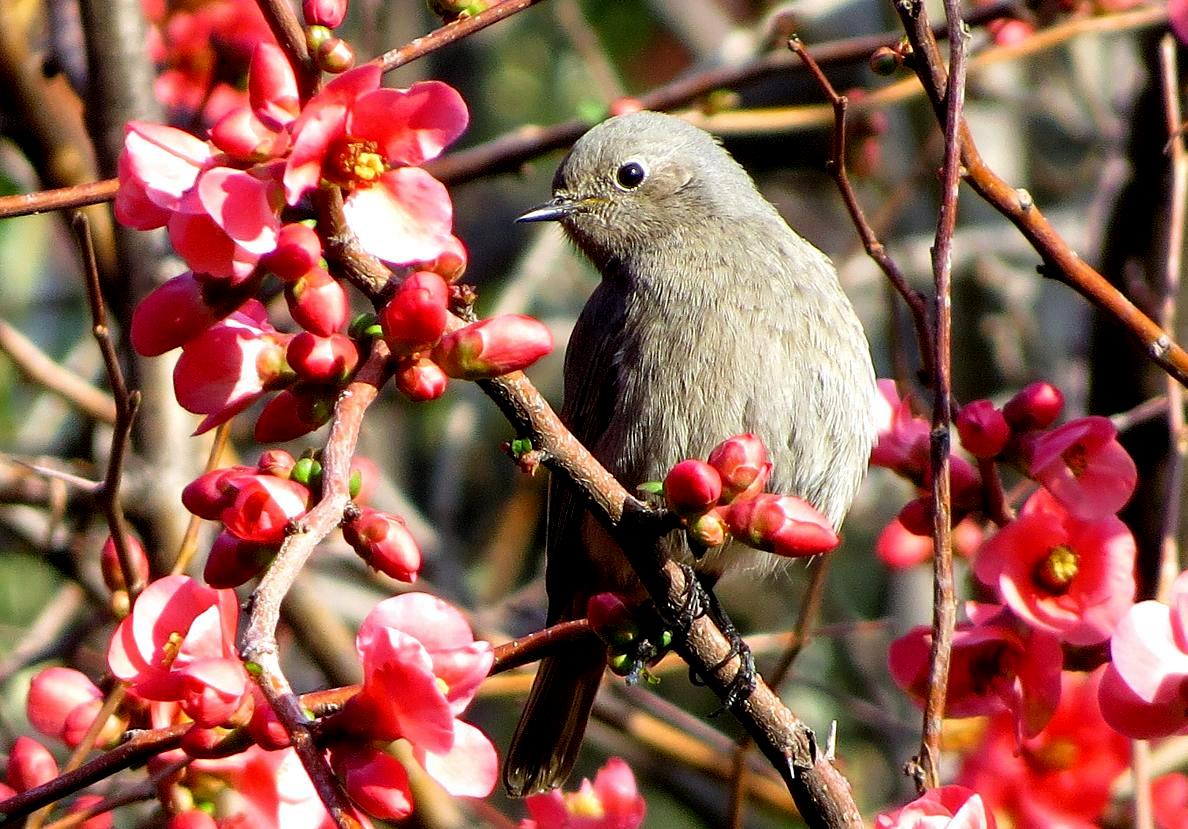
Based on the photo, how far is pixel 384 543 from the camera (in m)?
1.90

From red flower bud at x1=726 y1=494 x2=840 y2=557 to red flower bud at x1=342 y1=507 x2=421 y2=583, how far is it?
1.64 ft

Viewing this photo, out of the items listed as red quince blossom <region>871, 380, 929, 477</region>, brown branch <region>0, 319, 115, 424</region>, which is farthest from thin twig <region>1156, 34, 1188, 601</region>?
brown branch <region>0, 319, 115, 424</region>

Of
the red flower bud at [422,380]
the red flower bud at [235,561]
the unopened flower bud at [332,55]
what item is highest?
the unopened flower bud at [332,55]

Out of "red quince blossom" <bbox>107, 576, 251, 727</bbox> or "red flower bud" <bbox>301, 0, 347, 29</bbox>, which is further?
"red flower bud" <bbox>301, 0, 347, 29</bbox>

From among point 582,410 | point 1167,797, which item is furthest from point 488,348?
point 1167,797

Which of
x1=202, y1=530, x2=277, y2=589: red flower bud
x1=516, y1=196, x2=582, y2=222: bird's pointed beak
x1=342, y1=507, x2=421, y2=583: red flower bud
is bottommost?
x1=516, y1=196, x2=582, y2=222: bird's pointed beak

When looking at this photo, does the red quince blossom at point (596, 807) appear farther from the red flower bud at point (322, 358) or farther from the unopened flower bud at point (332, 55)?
the unopened flower bud at point (332, 55)

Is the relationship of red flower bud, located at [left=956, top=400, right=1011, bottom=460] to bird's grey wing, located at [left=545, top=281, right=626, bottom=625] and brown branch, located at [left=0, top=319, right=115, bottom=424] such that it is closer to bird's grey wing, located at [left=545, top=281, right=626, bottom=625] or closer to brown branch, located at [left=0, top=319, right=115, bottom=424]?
bird's grey wing, located at [left=545, top=281, right=626, bottom=625]

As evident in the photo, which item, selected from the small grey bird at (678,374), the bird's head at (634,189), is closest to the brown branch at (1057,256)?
the small grey bird at (678,374)

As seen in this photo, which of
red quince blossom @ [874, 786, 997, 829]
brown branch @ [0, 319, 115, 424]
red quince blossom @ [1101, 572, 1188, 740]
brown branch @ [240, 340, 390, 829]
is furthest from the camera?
brown branch @ [0, 319, 115, 424]

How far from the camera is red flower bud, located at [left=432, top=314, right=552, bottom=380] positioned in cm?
199

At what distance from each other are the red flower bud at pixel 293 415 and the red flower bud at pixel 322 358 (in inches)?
1.5

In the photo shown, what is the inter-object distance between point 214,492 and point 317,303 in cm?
28

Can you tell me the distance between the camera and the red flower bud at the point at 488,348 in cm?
199
